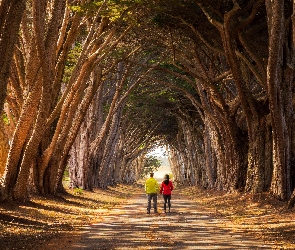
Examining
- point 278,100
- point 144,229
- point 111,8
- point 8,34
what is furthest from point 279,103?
point 8,34

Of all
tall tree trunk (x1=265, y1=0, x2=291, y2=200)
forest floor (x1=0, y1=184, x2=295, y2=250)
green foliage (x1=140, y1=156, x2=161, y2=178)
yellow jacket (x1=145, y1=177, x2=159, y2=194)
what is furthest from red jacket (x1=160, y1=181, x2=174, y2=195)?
green foliage (x1=140, y1=156, x2=161, y2=178)

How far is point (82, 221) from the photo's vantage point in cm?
1424

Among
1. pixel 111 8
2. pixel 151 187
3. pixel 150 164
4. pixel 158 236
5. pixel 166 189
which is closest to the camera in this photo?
pixel 158 236

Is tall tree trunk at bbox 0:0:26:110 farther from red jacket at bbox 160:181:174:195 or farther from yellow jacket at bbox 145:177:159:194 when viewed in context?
red jacket at bbox 160:181:174:195

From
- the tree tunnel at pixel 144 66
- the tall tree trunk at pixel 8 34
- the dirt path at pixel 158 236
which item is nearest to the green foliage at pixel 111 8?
the tree tunnel at pixel 144 66

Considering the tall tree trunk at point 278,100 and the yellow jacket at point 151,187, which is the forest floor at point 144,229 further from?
the yellow jacket at point 151,187

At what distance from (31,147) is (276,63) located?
22.5 ft

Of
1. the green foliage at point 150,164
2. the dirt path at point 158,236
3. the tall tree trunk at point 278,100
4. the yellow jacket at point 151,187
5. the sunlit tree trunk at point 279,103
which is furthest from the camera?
the green foliage at point 150,164

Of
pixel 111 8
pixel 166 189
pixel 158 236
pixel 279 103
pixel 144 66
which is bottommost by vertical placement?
pixel 158 236

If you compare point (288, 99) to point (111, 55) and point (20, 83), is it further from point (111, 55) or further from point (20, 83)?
point (111, 55)

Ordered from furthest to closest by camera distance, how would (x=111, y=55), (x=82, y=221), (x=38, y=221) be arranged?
(x=111, y=55) → (x=82, y=221) → (x=38, y=221)

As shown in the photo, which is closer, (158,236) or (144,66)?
(158,236)

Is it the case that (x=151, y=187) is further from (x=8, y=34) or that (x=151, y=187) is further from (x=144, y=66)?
(x=8, y=34)

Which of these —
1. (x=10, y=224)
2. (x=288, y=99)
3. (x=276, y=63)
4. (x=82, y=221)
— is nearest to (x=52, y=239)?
(x=10, y=224)
